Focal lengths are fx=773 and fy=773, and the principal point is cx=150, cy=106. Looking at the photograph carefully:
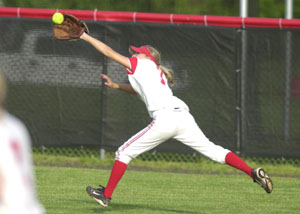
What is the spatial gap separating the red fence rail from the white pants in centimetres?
401

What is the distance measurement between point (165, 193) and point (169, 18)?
3334 millimetres

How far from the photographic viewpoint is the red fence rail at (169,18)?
427 inches

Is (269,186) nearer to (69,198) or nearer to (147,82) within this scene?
(147,82)

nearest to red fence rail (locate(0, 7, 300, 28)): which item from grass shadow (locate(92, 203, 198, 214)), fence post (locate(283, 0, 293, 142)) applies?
fence post (locate(283, 0, 293, 142))

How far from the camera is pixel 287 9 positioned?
13.2 m

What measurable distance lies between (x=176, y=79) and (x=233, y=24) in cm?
112

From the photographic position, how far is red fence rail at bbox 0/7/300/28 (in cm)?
1085

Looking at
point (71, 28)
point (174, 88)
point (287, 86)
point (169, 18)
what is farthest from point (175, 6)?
point (71, 28)

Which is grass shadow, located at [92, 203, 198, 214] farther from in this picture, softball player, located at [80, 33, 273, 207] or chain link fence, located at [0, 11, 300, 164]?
chain link fence, located at [0, 11, 300, 164]

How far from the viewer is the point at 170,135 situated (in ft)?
23.4

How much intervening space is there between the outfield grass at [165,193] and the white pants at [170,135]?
59 cm

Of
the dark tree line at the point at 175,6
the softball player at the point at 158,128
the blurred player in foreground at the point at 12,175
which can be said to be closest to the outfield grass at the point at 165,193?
the softball player at the point at 158,128

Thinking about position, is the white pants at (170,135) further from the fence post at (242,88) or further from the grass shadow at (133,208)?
the fence post at (242,88)

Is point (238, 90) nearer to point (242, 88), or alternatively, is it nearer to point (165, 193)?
point (242, 88)
